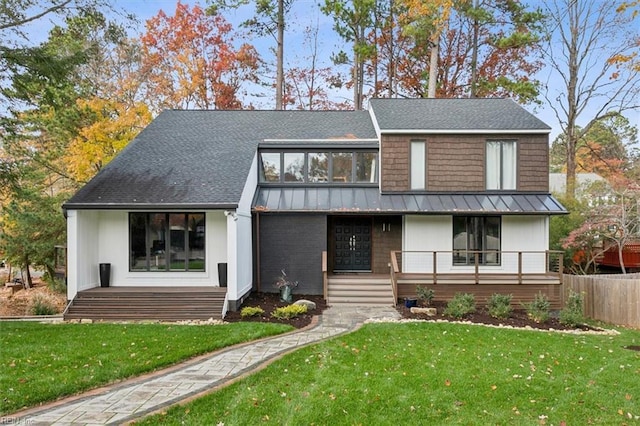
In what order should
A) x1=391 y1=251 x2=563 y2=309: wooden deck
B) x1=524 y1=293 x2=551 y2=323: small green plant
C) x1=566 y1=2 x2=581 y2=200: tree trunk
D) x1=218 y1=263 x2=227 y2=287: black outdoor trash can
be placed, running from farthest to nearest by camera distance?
1. x1=566 y1=2 x2=581 y2=200: tree trunk
2. x1=391 y1=251 x2=563 y2=309: wooden deck
3. x1=218 y1=263 x2=227 y2=287: black outdoor trash can
4. x1=524 y1=293 x2=551 y2=323: small green plant

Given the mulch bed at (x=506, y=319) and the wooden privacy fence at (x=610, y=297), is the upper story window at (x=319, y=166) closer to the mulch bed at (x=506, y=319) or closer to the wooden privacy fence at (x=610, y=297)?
the mulch bed at (x=506, y=319)

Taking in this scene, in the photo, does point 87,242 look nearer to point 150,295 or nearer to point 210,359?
point 150,295

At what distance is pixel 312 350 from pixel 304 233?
5741mm

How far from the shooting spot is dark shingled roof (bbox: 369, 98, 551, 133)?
12.9 metres

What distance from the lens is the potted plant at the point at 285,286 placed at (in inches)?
448

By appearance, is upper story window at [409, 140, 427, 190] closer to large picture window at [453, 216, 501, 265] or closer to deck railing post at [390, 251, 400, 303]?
large picture window at [453, 216, 501, 265]

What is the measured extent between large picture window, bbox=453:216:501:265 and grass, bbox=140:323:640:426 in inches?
196

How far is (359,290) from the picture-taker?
A: 11758mm

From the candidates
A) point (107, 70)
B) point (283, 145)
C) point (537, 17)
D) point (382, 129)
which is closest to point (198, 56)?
point (107, 70)

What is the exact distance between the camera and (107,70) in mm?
19703

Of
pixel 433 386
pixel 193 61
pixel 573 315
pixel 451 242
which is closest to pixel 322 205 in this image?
pixel 451 242

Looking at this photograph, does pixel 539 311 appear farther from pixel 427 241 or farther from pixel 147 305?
pixel 147 305

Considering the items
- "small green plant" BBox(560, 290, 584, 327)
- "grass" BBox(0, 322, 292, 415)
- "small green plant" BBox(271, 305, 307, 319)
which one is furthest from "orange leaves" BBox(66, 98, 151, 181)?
"small green plant" BBox(560, 290, 584, 327)

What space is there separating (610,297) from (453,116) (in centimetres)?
756
